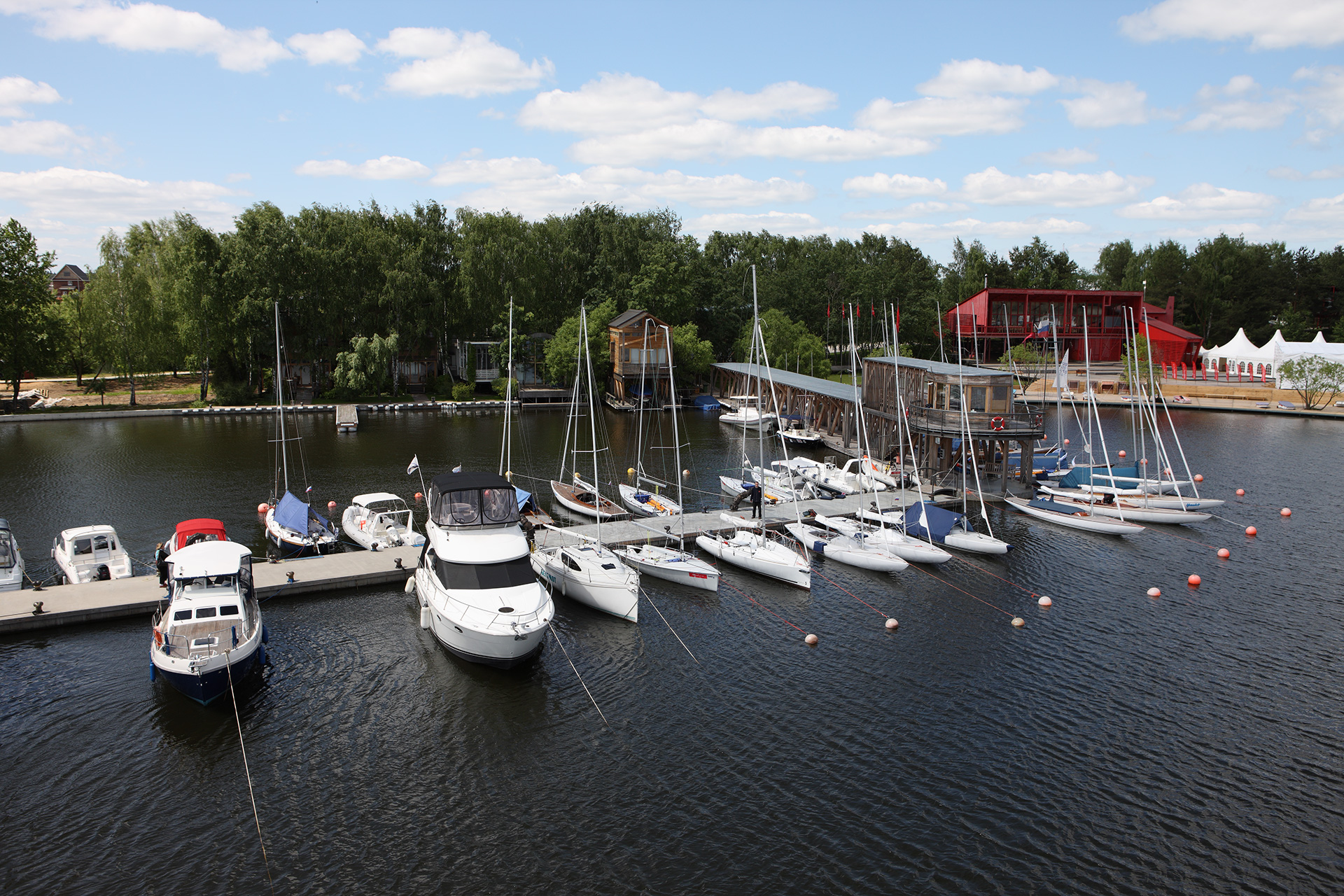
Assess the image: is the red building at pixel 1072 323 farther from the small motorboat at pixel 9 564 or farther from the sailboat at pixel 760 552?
the small motorboat at pixel 9 564

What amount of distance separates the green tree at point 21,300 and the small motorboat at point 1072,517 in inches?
3955

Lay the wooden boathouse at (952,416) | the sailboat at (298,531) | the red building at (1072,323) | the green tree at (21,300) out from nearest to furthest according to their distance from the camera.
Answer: the sailboat at (298,531) → the wooden boathouse at (952,416) → the green tree at (21,300) → the red building at (1072,323)

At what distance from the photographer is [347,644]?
29328 millimetres

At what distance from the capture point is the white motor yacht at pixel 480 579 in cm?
2652

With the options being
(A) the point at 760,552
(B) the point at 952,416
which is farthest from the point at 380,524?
(B) the point at 952,416

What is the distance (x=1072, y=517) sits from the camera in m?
46.4

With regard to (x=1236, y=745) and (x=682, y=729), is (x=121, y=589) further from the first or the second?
(x=1236, y=745)

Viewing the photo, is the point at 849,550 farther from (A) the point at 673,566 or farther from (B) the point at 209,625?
(B) the point at 209,625

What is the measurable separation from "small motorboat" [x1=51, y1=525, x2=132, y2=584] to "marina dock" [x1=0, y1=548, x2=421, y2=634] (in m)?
0.97

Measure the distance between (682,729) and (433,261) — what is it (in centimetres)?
9510

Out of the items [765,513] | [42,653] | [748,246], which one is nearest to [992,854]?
[765,513]

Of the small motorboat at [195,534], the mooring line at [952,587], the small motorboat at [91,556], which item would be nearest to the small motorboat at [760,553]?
the mooring line at [952,587]

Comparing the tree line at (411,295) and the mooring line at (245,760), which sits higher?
the tree line at (411,295)

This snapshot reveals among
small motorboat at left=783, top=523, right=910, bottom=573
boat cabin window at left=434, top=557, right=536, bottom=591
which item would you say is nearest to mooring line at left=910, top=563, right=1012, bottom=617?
small motorboat at left=783, top=523, right=910, bottom=573
